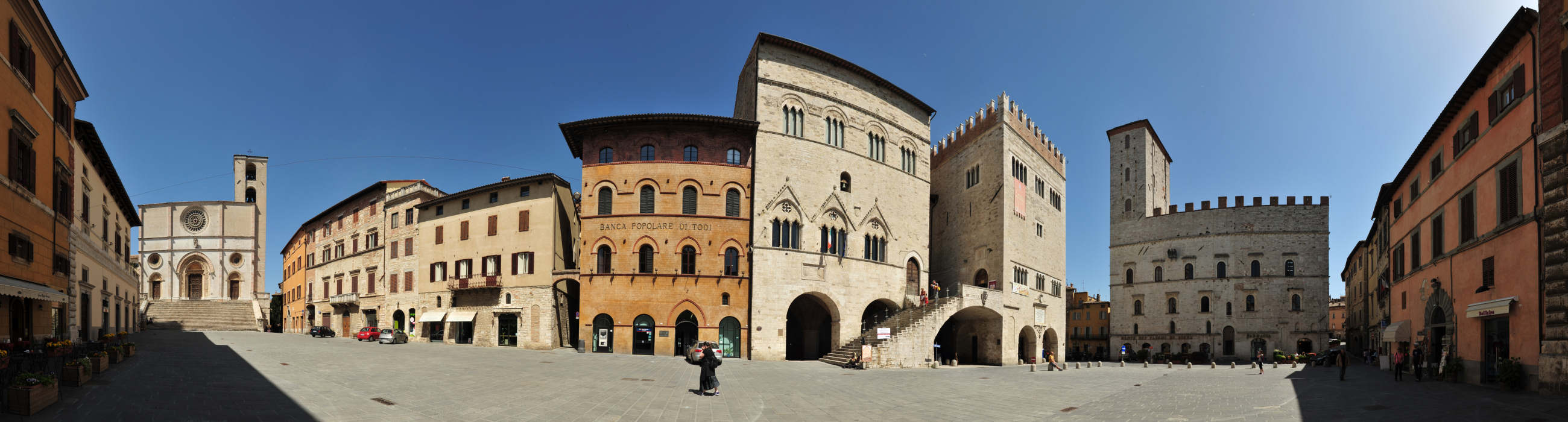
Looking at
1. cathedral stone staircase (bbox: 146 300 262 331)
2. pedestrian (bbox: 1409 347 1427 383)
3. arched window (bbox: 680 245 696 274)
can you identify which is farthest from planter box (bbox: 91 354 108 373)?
cathedral stone staircase (bbox: 146 300 262 331)

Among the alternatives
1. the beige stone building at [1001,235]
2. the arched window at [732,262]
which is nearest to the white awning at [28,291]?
the arched window at [732,262]

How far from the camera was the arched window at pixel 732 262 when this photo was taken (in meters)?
34.9

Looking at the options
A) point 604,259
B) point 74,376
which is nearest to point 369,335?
point 604,259

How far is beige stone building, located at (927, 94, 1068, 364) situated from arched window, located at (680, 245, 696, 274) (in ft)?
50.8

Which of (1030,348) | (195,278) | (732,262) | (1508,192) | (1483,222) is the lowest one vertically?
(1030,348)

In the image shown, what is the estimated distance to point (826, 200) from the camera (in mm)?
36781

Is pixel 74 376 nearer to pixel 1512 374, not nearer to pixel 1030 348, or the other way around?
pixel 1512 374

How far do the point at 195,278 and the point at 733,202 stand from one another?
66155mm

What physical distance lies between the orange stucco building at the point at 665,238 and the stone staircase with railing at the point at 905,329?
475 centimetres

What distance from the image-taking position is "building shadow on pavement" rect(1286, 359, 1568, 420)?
14164mm

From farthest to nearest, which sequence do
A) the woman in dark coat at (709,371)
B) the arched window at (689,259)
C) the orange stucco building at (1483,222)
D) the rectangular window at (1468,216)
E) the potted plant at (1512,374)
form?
1. the arched window at (689,259)
2. the rectangular window at (1468,216)
3. the orange stucco building at (1483,222)
4. the potted plant at (1512,374)
5. the woman in dark coat at (709,371)

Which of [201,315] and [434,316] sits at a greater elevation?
[434,316]

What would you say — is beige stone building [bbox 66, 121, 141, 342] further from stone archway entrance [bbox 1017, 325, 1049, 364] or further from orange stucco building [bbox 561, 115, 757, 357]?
stone archway entrance [bbox 1017, 325, 1049, 364]

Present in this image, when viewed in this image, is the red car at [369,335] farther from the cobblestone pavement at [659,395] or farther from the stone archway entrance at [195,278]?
the stone archway entrance at [195,278]
